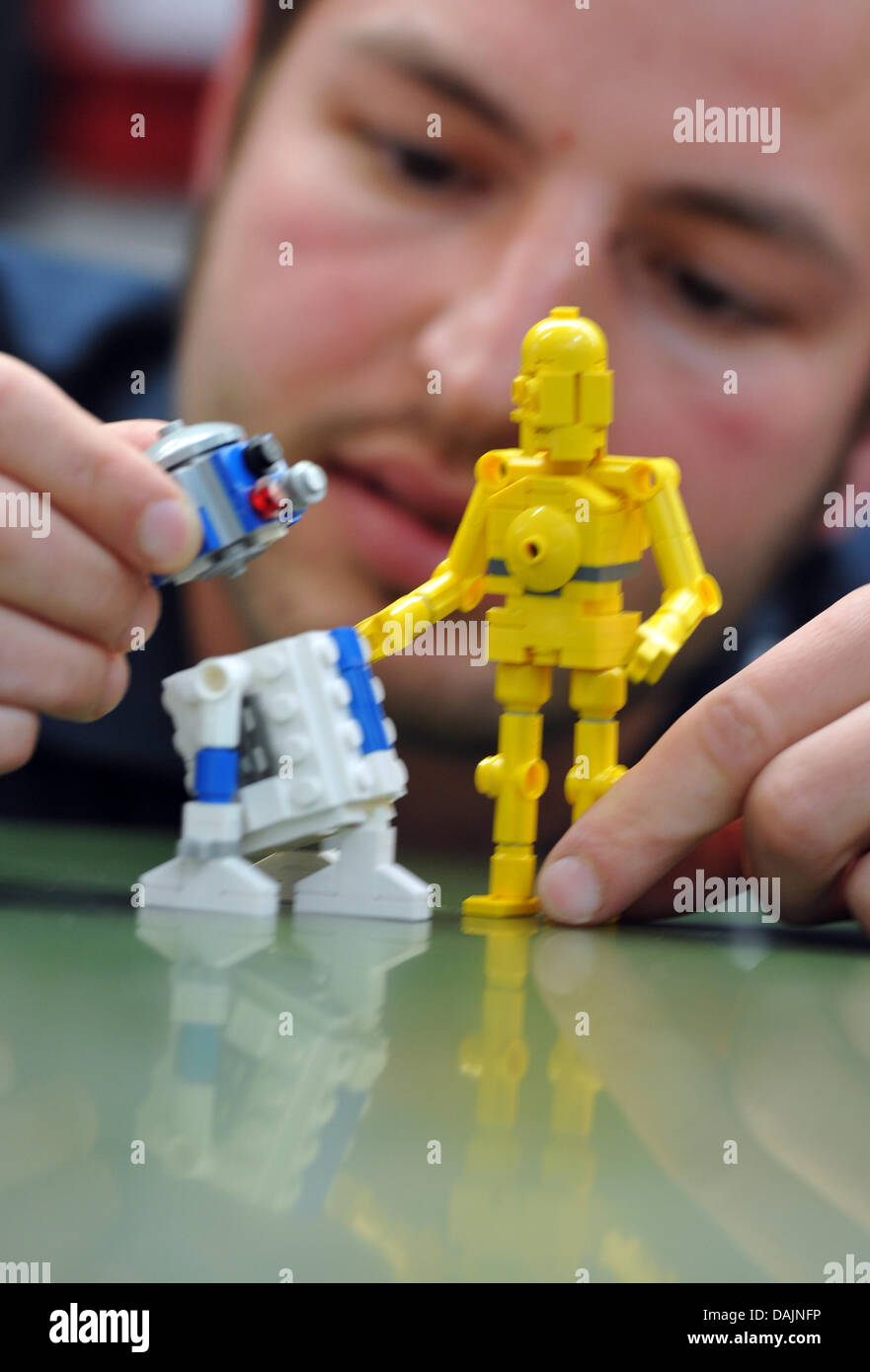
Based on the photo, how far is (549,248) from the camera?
1344mm

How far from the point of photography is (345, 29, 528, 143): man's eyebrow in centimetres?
135

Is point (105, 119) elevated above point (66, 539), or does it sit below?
above

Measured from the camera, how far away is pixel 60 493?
962mm

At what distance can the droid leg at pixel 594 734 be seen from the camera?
1.07 m

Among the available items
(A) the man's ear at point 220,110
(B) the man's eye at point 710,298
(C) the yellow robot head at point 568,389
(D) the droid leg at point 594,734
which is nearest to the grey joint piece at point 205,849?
(D) the droid leg at point 594,734

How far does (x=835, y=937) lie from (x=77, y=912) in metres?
0.47

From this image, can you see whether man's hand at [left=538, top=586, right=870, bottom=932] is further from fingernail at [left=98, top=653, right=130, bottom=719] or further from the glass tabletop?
fingernail at [left=98, top=653, right=130, bottom=719]

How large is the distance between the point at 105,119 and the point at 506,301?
49 cm

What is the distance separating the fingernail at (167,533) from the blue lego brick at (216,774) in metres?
0.14

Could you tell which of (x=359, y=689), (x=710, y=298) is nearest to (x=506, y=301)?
(x=710, y=298)

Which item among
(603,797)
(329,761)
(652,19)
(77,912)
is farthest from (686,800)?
(652,19)

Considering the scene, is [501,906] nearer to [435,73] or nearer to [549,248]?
[549,248]

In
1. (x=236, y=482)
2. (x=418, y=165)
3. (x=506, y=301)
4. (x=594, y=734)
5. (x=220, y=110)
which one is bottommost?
(x=594, y=734)

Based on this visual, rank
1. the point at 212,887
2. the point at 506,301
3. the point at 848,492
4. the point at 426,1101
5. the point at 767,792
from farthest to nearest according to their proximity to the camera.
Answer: the point at 848,492 < the point at 506,301 < the point at 212,887 < the point at 767,792 < the point at 426,1101
